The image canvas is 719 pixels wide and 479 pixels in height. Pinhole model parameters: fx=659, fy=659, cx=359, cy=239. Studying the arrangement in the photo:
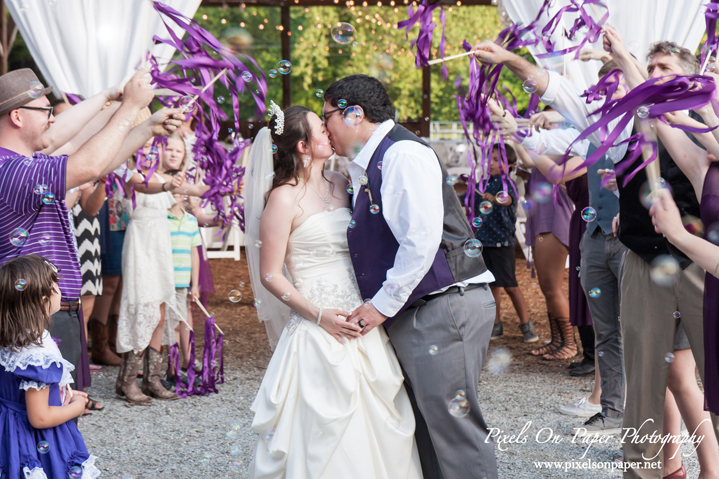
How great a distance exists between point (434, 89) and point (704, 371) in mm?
10611

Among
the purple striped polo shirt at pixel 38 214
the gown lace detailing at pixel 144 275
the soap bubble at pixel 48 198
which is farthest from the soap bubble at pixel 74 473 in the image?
the gown lace detailing at pixel 144 275

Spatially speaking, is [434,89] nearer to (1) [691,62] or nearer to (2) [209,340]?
(2) [209,340]

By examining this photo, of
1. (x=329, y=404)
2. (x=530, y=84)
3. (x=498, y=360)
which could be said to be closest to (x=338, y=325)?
(x=329, y=404)

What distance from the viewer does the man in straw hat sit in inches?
92.7

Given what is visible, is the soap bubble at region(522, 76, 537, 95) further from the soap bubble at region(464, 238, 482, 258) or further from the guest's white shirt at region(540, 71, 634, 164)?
the soap bubble at region(464, 238, 482, 258)

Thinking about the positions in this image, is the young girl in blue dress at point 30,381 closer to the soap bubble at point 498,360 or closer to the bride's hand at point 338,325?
the bride's hand at point 338,325

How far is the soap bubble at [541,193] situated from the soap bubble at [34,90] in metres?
3.79

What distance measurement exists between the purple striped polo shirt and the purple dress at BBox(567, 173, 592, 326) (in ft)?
10.1

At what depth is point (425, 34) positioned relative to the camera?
3.03 m

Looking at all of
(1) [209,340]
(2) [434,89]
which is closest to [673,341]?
(1) [209,340]

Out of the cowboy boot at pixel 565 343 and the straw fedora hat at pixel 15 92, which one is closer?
the straw fedora hat at pixel 15 92

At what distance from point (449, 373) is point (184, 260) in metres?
2.73

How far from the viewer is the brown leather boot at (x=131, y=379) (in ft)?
14.5

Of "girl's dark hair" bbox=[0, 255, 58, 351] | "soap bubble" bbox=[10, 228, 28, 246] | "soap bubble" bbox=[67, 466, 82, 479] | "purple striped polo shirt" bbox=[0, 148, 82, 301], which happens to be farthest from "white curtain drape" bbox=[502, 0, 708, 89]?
"soap bubble" bbox=[67, 466, 82, 479]
